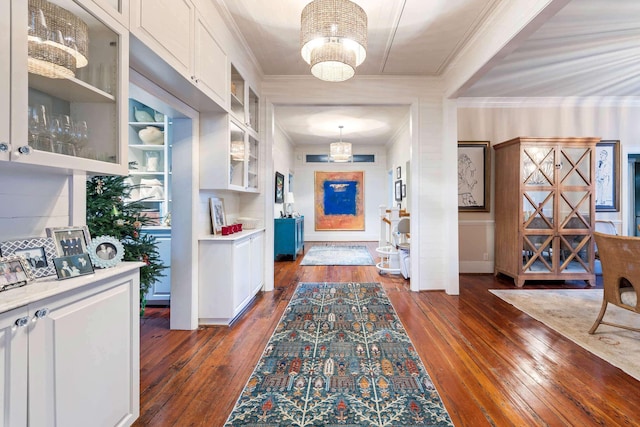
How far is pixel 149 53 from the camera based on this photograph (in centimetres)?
168

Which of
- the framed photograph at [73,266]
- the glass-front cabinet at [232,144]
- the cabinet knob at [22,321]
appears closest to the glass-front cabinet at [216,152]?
the glass-front cabinet at [232,144]

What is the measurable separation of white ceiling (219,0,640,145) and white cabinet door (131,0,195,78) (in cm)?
71

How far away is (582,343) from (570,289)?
1.97m

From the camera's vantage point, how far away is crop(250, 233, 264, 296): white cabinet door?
346 cm

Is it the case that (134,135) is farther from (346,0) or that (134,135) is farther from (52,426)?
(52,426)

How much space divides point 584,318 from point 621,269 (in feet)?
2.94

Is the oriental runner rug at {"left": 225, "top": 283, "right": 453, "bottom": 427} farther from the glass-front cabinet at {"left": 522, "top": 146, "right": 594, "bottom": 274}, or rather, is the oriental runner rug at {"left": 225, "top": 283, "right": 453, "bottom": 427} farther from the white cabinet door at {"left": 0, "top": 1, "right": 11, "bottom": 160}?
the glass-front cabinet at {"left": 522, "top": 146, "right": 594, "bottom": 274}

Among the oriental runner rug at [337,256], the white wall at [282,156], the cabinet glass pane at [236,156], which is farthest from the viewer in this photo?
the white wall at [282,156]

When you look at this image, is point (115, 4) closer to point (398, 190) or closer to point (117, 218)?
point (117, 218)

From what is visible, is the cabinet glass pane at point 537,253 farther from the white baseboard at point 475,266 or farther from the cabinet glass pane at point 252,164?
the cabinet glass pane at point 252,164

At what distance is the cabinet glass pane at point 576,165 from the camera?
409cm

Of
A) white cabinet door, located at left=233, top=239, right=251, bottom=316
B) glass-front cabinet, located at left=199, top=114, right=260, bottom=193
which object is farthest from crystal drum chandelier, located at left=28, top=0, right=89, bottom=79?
white cabinet door, located at left=233, top=239, right=251, bottom=316

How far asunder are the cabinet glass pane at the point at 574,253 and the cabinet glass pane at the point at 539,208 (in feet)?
1.13

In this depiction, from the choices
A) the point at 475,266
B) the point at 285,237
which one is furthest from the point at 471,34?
the point at 285,237
